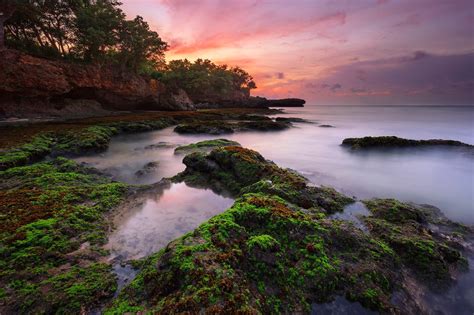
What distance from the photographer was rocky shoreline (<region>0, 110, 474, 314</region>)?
2809 mm

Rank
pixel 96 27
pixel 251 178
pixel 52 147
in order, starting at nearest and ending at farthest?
pixel 251 178
pixel 52 147
pixel 96 27

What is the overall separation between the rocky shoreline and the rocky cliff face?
22.7m

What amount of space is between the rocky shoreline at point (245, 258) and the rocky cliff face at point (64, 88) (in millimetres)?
22692

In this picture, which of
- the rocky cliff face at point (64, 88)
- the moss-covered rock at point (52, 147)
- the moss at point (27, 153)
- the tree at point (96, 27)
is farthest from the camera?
the tree at point (96, 27)

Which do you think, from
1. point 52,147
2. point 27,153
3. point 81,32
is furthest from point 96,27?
point 27,153

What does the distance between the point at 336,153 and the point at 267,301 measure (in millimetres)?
12865

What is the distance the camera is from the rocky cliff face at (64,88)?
851 inches

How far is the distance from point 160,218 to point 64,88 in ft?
93.2

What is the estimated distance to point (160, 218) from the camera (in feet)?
16.9

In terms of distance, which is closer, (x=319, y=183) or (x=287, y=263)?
(x=287, y=263)

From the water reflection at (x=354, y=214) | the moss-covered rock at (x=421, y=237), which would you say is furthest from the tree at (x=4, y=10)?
the moss-covered rock at (x=421, y=237)

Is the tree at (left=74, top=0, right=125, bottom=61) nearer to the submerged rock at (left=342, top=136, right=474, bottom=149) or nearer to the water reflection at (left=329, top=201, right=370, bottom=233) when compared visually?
the submerged rock at (left=342, top=136, right=474, bottom=149)

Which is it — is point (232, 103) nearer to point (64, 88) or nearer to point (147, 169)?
point (64, 88)

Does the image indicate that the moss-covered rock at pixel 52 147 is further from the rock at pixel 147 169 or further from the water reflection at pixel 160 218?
the water reflection at pixel 160 218
